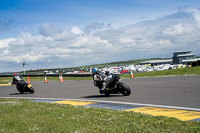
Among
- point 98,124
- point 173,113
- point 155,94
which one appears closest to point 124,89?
point 155,94

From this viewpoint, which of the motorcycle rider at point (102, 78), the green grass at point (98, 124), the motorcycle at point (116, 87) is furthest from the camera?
the motorcycle rider at point (102, 78)

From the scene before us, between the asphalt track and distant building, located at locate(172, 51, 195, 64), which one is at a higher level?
distant building, located at locate(172, 51, 195, 64)

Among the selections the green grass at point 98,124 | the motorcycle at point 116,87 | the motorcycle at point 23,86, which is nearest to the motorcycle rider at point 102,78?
the motorcycle at point 116,87

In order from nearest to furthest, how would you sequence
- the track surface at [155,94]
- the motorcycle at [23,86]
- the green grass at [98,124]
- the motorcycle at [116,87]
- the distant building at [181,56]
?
the green grass at [98,124]
the track surface at [155,94]
the motorcycle at [116,87]
the motorcycle at [23,86]
the distant building at [181,56]

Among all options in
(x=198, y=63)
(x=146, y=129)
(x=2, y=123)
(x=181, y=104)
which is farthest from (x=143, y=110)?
(x=198, y=63)

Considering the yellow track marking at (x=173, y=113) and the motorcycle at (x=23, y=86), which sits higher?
the motorcycle at (x=23, y=86)

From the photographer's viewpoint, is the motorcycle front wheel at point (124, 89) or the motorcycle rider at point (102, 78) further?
the motorcycle rider at point (102, 78)

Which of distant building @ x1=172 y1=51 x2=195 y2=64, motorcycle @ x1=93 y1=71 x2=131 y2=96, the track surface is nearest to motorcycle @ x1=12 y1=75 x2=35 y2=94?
the track surface

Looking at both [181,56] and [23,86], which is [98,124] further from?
[181,56]

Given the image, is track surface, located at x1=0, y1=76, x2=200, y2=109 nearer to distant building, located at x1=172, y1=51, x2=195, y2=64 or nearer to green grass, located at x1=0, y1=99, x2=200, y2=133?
green grass, located at x1=0, y1=99, x2=200, y2=133

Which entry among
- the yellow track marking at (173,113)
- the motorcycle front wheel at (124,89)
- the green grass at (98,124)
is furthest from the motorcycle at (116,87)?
the green grass at (98,124)

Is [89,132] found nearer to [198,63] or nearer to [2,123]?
[2,123]

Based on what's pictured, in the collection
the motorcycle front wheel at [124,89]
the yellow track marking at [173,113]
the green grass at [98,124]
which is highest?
the motorcycle front wheel at [124,89]

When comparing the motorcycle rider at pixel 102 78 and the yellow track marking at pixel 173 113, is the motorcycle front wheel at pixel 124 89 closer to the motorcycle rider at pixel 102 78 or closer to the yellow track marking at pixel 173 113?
the motorcycle rider at pixel 102 78
